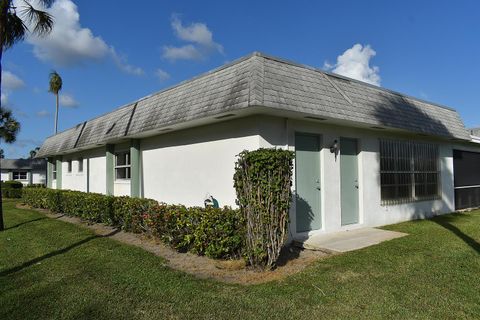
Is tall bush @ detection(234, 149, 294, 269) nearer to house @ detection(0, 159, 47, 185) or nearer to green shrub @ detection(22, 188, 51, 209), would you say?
green shrub @ detection(22, 188, 51, 209)

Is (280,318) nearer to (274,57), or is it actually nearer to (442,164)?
(274,57)

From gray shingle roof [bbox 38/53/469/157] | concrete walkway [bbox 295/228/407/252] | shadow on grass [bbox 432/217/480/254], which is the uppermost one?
gray shingle roof [bbox 38/53/469/157]

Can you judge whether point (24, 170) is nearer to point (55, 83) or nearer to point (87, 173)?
point (55, 83)

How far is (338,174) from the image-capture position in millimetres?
8820

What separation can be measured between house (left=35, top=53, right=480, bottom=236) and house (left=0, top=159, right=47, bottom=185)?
40.9 m

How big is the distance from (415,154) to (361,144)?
2.96m

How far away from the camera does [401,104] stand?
34.6 feet

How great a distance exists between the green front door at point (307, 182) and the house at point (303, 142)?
0.08 feet

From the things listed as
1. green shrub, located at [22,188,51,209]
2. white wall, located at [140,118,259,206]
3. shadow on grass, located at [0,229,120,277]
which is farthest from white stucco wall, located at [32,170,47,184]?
shadow on grass, located at [0,229,120,277]

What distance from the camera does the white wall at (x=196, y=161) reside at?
25.9ft

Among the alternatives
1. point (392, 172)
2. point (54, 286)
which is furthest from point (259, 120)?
point (392, 172)

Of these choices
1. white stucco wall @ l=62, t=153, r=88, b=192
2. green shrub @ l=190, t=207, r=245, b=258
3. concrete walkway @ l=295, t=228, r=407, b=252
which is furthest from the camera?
white stucco wall @ l=62, t=153, r=88, b=192

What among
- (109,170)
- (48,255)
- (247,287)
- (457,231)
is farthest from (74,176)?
(457,231)

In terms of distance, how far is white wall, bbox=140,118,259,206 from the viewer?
7.91 metres
